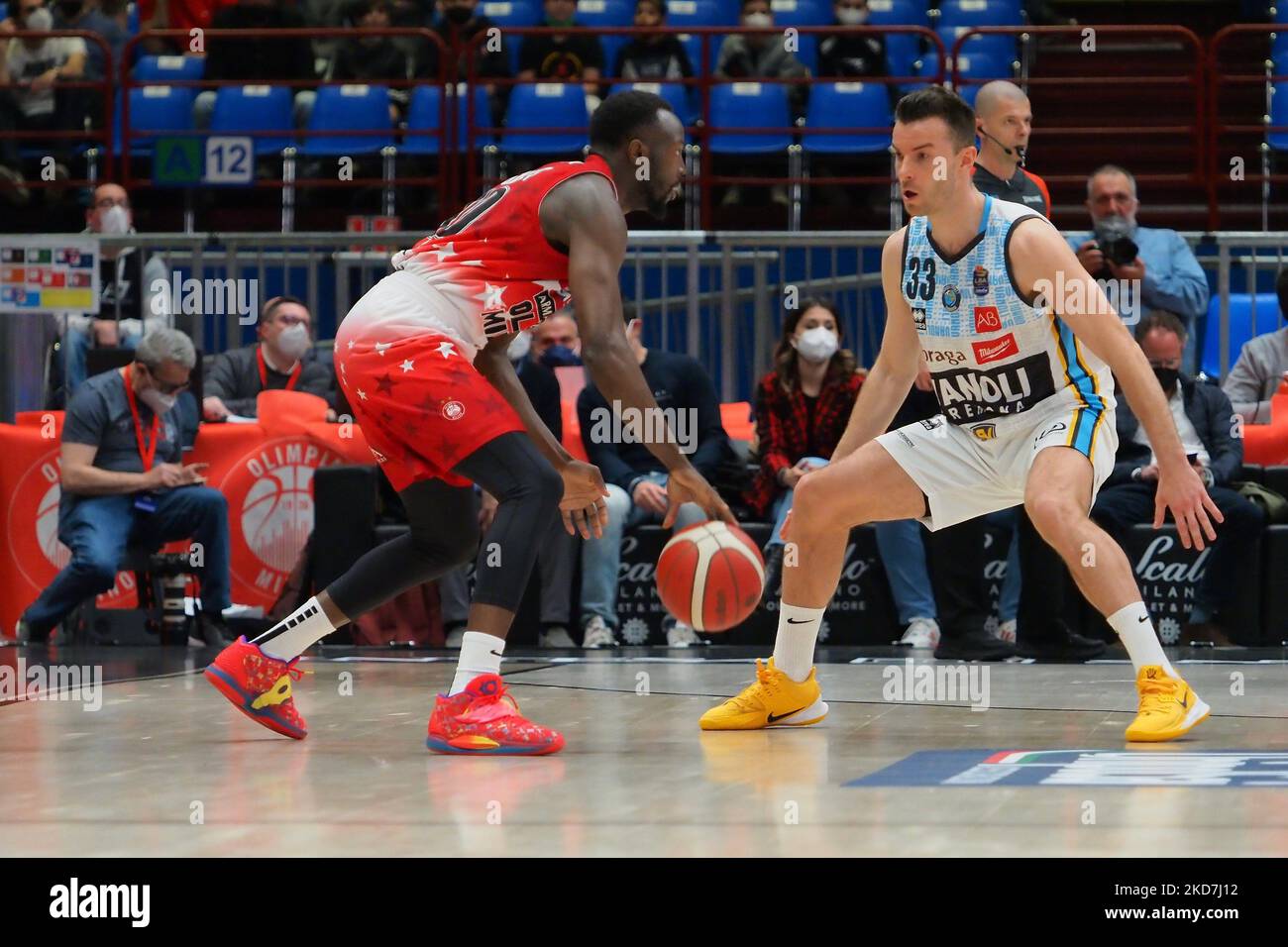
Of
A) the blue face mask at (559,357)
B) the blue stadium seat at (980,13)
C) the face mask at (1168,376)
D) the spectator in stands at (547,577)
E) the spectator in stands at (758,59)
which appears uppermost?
the blue stadium seat at (980,13)

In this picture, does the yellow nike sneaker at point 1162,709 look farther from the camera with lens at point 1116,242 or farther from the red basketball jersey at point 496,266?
the camera with lens at point 1116,242

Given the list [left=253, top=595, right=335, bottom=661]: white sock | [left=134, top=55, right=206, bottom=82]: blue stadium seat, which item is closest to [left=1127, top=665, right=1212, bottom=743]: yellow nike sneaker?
[left=253, top=595, right=335, bottom=661]: white sock

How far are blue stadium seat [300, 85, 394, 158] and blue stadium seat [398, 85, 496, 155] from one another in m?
0.20

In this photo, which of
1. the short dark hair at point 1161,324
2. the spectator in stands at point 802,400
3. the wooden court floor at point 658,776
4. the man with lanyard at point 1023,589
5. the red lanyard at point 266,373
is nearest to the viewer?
the wooden court floor at point 658,776

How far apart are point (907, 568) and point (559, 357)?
90.7 inches

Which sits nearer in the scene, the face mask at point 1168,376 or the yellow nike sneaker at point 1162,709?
the yellow nike sneaker at point 1162,709

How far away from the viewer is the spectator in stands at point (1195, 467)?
8.95 m

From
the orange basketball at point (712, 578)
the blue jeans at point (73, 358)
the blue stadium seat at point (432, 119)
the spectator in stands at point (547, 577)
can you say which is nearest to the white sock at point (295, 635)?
the orange basketball at point (712, 578)

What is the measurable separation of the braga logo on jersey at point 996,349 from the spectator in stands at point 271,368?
5124 millimetres

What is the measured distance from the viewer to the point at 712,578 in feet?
20.6

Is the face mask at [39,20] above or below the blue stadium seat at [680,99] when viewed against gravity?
above

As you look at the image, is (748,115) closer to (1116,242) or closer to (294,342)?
(294,342)

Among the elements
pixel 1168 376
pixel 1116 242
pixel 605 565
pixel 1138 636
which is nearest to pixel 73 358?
pixel 605 565

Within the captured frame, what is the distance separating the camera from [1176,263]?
384 inches
